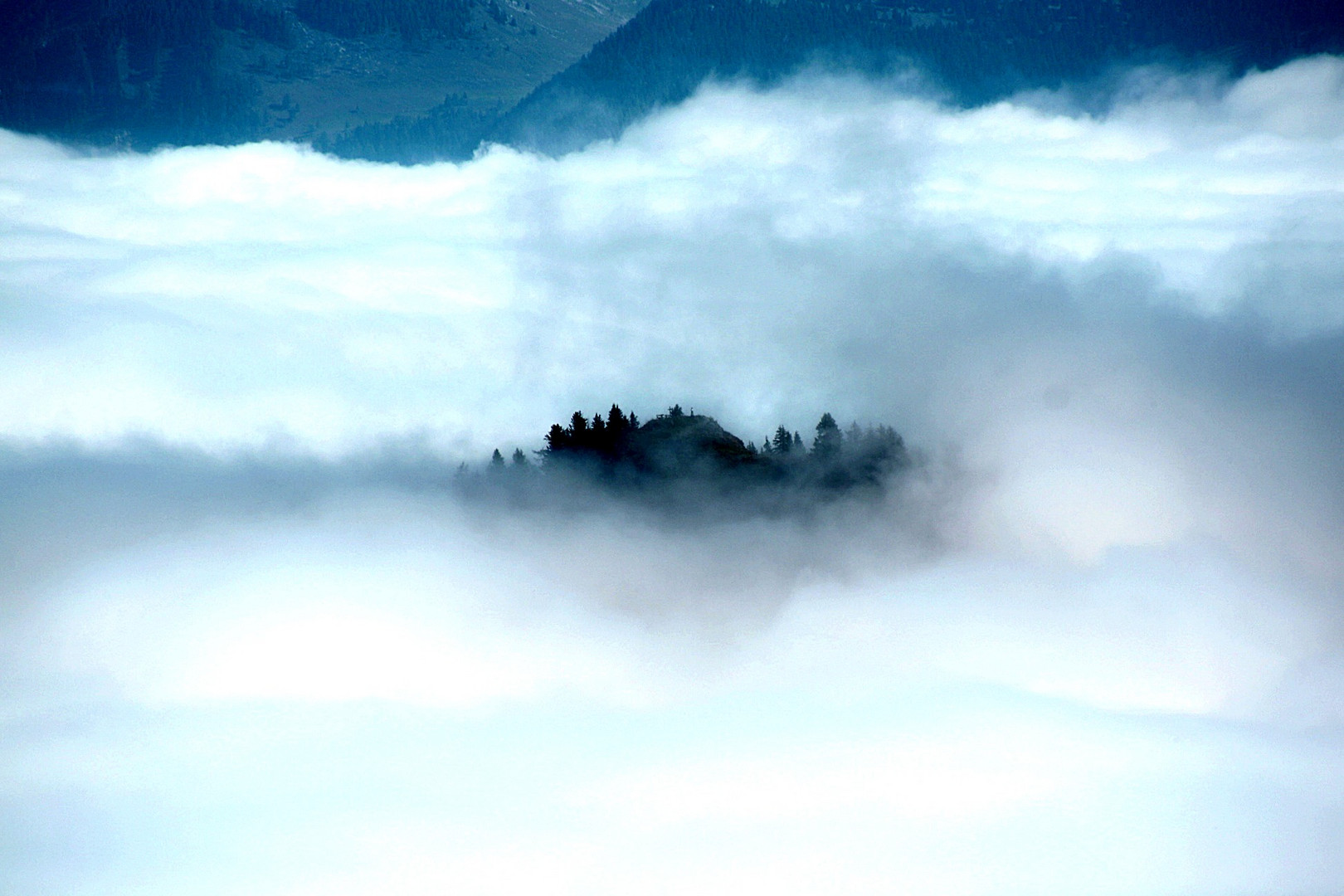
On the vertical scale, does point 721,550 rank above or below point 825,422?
below

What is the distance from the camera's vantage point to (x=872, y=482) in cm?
18888

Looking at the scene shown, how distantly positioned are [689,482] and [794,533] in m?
17.3

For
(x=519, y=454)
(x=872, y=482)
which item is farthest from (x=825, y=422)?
(x=519, y=454)

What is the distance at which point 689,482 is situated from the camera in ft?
632

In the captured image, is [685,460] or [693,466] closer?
[693,466]

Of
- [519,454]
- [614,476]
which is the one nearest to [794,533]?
[614,476]

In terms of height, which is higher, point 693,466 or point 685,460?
point 685,460

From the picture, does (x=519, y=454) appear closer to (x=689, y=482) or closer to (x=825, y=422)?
(x=689, y=482)

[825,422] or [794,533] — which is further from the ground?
[825,422]

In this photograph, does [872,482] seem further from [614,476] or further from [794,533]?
[614,476]

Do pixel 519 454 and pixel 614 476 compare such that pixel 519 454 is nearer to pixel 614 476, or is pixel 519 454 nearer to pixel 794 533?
pixel 614 476

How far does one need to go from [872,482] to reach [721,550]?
2358 centimetres

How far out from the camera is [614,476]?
19238 centimetres

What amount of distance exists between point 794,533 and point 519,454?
131 ft
